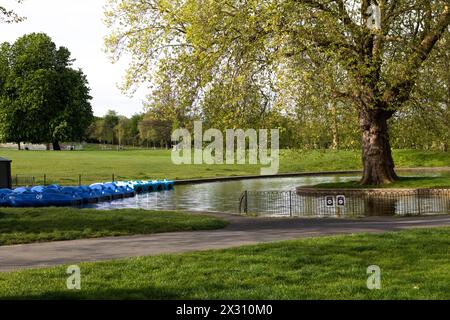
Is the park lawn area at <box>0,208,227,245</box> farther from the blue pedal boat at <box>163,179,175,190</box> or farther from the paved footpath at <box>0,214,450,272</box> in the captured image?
the blue pedal boat at <box>163,179,175,190</box>

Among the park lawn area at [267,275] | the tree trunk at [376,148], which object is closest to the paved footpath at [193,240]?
the park lawn area at [267,275]

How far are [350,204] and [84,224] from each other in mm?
14557

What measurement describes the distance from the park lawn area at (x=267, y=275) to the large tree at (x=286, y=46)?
11.2m

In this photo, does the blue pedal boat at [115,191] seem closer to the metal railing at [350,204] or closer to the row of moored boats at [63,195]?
the row of moored boats at [63,195]

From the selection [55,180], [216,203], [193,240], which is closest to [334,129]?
[216,203]

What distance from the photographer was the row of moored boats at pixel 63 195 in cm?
2595

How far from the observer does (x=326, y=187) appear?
3362 centimetres

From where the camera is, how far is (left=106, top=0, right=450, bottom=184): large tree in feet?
77.1

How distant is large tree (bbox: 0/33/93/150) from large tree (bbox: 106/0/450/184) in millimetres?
58679

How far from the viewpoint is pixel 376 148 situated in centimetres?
3250

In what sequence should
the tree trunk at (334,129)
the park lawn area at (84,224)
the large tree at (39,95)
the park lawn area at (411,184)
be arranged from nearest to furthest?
the park lawn area at (84,224) → the tree trunk at (334,129) → the park lawn area at (411,184) → the large tree at (39,95)

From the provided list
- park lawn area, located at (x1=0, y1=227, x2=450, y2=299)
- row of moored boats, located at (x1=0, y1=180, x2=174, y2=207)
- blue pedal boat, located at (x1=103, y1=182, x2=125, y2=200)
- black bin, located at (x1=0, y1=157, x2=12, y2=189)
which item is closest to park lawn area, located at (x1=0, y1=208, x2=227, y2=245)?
park lawn area, located at (x1=0, y1=227, x2=450, y2=299)
